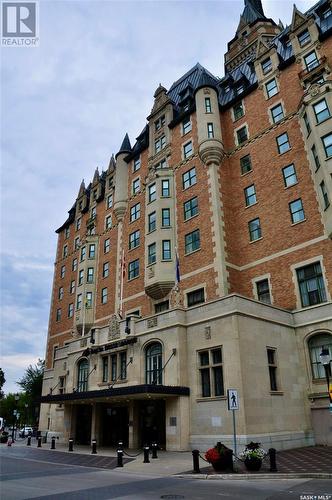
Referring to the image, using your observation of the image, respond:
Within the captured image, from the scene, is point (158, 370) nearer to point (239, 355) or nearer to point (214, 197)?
point (239, 355)

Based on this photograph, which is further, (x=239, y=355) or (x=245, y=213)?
(x=245, y=213)

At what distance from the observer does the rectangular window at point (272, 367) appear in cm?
2247

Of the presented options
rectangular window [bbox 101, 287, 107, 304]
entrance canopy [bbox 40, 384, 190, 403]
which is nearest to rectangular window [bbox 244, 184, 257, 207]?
entrance canopy [bbox 40, 384, 190, 403]

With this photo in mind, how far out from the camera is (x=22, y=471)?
54.2 ft

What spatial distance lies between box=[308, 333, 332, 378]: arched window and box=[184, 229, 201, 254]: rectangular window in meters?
11.1

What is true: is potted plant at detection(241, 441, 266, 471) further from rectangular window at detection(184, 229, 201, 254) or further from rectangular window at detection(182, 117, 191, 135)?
rectangular window at detection(182, 117, 191, 135)

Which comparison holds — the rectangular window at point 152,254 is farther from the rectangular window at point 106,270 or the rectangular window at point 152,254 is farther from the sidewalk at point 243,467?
the sidewalk at point 243,467

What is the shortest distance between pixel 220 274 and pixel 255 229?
4.87 metres

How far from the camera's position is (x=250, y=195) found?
31031 millimetres

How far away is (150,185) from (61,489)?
28687 mm

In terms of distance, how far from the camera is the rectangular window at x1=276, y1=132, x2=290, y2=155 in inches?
1161

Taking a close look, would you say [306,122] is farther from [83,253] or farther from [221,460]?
[83,253]

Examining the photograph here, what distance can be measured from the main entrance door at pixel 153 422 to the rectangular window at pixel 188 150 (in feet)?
70.2

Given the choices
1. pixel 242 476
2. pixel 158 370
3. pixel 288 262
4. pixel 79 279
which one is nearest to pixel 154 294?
pixel 158 370
